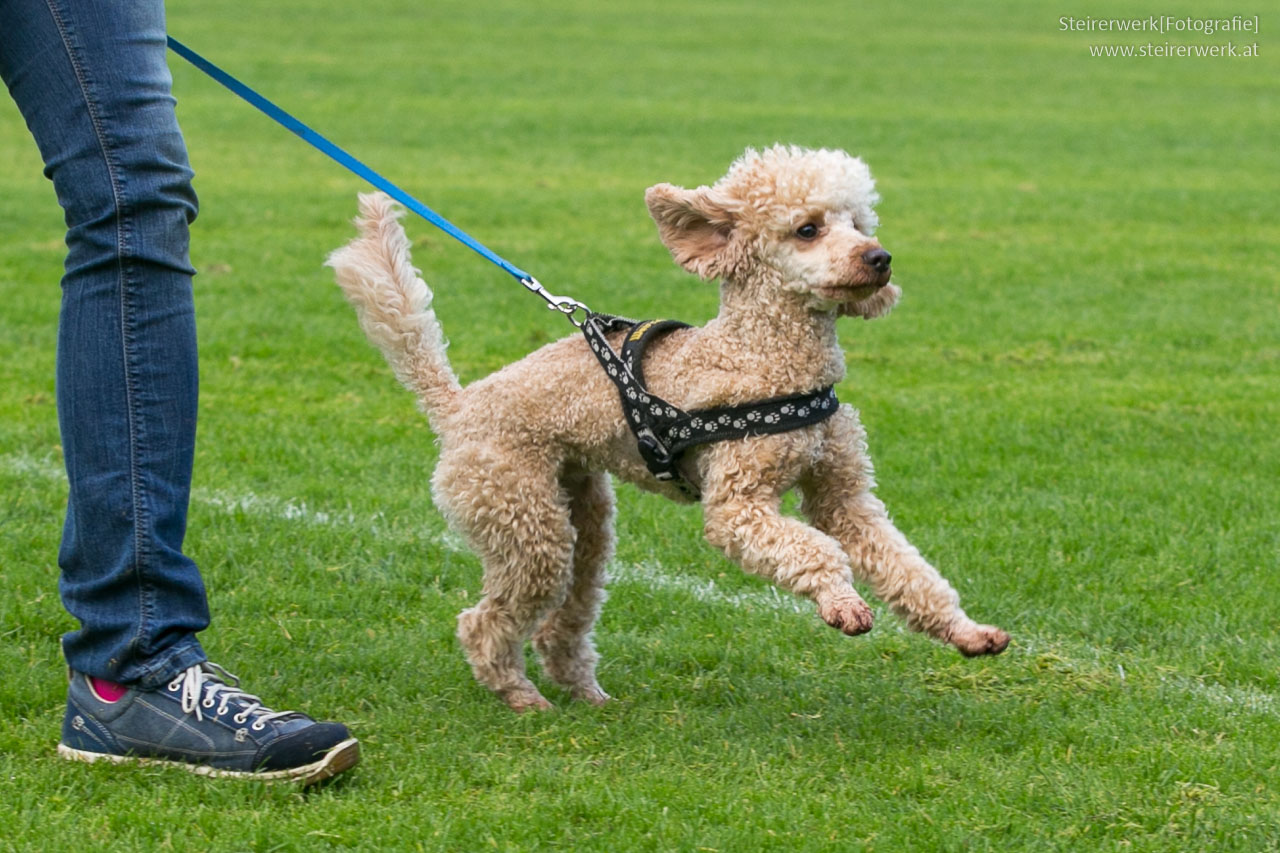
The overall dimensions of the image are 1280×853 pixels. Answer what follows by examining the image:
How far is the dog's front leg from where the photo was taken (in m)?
3.77

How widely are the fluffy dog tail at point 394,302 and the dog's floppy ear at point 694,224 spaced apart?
2.38ft

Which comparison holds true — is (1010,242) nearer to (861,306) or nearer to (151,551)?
(861,306)

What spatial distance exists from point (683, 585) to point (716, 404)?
4.67 feet

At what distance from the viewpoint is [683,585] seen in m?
5.40

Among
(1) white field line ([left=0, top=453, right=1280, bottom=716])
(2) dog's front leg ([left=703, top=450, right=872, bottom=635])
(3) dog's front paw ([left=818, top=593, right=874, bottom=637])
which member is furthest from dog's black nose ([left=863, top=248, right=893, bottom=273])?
(1) white field line ([left=0, top=453, right=1280, bottom=716])

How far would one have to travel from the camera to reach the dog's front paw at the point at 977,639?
3811mm

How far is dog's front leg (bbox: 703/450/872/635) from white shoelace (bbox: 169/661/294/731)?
3.69ft

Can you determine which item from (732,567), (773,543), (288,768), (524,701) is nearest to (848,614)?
(773,543)

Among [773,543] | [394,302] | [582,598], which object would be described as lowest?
[582,598]

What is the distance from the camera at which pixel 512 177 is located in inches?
614

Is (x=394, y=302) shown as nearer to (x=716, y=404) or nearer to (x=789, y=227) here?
(x=716, y=404)

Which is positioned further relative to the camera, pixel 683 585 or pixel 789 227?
pixel 683 585

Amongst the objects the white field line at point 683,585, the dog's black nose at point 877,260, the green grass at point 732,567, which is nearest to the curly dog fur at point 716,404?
the dog's black nose at point 877,260

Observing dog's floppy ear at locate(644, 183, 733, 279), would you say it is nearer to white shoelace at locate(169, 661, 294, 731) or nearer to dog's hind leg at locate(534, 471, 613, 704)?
dog's hind leg at locate(534, 471, 613, 704)
